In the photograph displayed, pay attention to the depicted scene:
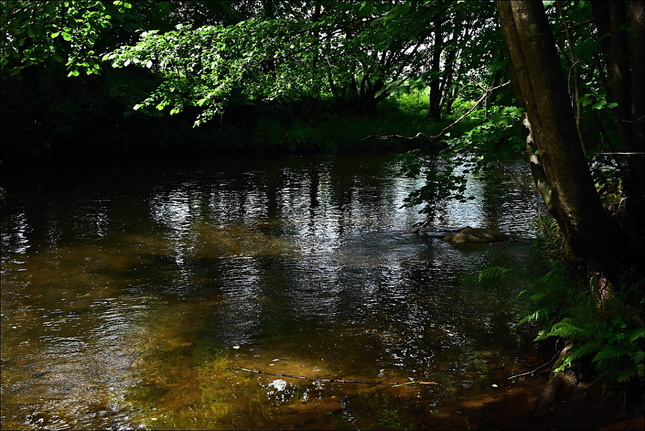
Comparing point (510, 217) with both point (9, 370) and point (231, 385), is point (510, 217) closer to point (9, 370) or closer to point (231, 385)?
point (231, 385)

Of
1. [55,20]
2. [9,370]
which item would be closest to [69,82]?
[55,20]

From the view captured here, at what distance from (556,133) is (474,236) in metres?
5.86

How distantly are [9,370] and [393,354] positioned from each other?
3.58 m

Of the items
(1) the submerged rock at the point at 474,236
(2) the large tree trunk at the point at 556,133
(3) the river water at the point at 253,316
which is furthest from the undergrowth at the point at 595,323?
(1) the submerged rock at the point at 474,236

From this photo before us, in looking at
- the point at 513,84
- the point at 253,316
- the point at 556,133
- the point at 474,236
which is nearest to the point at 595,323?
the point at 556,133

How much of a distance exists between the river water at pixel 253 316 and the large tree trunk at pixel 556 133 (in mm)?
1378

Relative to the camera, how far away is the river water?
434 centimetres

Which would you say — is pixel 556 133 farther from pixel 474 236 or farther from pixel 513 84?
pixel 474 236

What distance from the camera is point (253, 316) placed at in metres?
Result: 6.41

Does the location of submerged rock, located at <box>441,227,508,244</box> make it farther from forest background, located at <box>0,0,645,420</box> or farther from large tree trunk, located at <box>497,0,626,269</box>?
large tree trunk, located at <box>497,0,626,269</box>

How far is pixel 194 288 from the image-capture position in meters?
7.47

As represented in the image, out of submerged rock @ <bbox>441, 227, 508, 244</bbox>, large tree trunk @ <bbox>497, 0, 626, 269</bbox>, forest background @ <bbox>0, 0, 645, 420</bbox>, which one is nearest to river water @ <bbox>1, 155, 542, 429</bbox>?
submerged rock @ <bbox>441, 227, 508, 244</bbox>

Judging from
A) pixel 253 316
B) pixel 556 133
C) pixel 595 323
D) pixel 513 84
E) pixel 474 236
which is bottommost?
pixel 253 316

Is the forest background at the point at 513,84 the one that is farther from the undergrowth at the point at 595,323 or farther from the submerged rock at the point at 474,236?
the submerged rock at the point at 474,236
